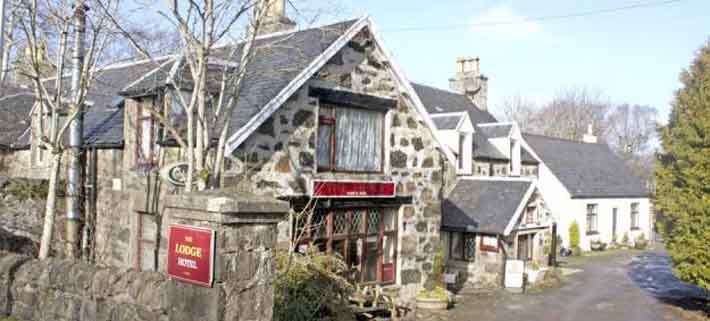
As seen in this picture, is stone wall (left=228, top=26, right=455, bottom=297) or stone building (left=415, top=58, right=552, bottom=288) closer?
stone wall (left=228, top=26, right=455, bottom=297)

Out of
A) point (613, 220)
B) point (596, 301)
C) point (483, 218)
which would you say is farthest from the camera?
point (613, 220)

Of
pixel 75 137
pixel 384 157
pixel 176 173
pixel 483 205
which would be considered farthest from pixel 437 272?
pixel 75 137

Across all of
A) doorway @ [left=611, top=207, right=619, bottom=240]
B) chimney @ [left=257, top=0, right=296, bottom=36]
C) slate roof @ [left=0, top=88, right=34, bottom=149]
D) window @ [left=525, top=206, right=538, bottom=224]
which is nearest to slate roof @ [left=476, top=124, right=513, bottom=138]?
window @ [left=525, top=206, right=538, bottom=224]

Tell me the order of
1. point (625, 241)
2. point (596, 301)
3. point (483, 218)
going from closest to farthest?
point (596, 301)
point (483, 218)
point (625, 241)

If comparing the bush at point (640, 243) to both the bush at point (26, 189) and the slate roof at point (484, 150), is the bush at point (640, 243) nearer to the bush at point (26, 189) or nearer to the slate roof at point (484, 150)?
the slate roof at point (484, 150)

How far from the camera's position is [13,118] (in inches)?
828

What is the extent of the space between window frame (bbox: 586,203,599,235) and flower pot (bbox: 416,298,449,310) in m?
19.1

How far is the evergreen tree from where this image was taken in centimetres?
1583

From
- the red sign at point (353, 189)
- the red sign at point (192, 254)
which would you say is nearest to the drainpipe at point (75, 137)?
the red sign at point (353, 189)

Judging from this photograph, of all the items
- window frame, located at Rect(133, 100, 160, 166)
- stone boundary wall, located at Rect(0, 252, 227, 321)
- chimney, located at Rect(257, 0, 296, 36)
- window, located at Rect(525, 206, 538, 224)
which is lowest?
stone boundary wall, located at Rect(0, 252, 227, 321)

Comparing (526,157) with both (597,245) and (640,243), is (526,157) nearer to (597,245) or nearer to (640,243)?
(597,245)

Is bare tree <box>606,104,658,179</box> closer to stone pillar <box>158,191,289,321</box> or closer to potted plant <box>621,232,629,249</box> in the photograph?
potted plant <box>621,232,629,249</box>

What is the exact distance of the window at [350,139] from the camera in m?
14.3

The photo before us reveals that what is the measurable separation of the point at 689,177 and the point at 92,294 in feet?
47.6
